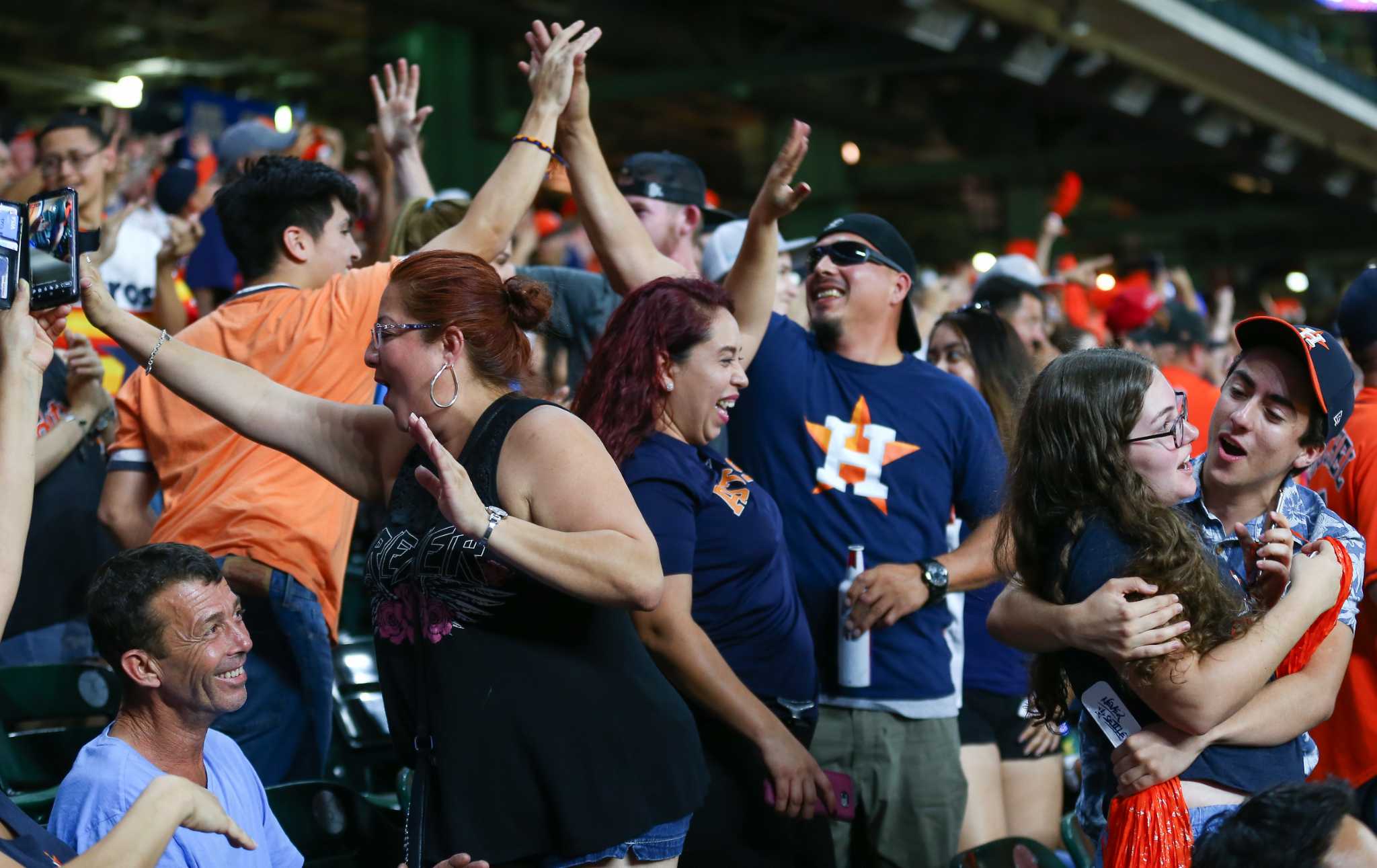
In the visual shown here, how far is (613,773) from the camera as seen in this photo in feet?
7.95

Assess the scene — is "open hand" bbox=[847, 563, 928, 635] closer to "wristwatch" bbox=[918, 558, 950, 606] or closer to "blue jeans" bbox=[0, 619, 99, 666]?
"wristwatch" bbox=[918, 558, 950, 606]

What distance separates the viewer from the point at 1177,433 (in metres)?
2.49

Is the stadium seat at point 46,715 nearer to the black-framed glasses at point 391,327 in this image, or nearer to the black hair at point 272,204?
the black hair at point 272,204

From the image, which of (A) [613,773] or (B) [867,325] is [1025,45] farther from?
(A) [613,773]

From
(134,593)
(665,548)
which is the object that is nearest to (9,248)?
(134,593)

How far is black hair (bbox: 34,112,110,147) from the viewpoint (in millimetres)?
5520

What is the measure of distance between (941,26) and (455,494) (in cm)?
1045

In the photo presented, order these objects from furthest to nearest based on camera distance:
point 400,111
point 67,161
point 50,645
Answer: point 67,161, point 50,645, point 400,111

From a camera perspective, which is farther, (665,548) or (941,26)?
(941,26)

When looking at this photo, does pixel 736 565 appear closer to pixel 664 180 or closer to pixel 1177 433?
pixel 1177 433

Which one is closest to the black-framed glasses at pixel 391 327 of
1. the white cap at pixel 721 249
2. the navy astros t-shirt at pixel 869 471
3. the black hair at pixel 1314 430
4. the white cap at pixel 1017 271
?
the navy astros t-shirt at pixel 869 471

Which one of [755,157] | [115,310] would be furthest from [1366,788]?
[755,157]

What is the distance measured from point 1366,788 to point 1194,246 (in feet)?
87.5

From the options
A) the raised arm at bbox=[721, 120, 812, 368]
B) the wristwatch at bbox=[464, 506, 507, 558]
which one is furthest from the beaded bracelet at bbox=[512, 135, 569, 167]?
the wristwatch at bbox=[464, 506, 507, 558]
